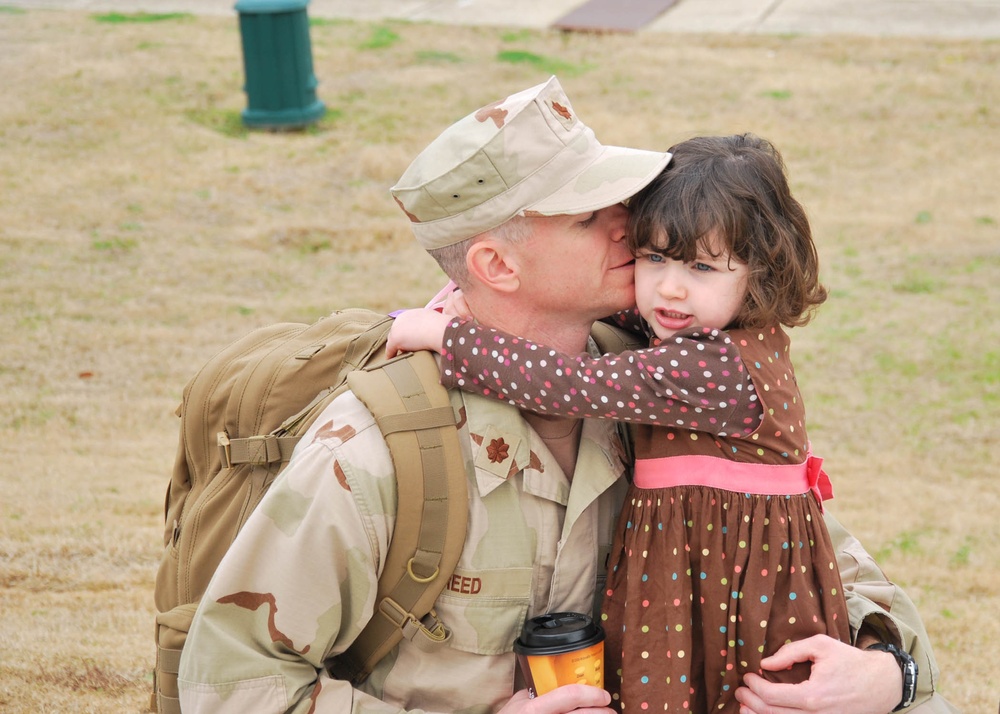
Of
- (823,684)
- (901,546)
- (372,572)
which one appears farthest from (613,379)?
(901,546)

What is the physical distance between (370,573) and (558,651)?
15.5 inches

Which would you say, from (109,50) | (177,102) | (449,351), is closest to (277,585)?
(449,351)

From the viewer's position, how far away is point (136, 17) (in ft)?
47.5

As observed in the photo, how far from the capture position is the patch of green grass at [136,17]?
1430 centimetres

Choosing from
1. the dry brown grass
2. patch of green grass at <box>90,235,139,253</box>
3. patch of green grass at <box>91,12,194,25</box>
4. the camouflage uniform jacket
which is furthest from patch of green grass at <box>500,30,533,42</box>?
the camouflage uniform jacket

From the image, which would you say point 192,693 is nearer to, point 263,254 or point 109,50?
point 263,254

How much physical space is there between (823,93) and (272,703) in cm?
1148

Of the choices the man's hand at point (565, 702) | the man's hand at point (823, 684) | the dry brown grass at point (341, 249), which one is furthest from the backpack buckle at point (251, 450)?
the dry brown grass at point (341, 249)

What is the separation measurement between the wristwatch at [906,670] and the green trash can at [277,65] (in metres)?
9.54

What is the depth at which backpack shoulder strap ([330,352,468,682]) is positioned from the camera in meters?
2.27

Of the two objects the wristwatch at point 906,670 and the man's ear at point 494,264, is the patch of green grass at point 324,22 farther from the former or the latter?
the wristwatch at point 906,670

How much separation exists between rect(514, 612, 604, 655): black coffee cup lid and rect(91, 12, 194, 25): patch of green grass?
44.3 feet

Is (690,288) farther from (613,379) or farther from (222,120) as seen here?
(222,120)

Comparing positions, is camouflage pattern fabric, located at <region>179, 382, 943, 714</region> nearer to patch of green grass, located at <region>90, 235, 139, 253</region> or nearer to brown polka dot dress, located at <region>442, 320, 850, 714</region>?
brown polka dot dress, located at <region>442, 320, 850, 714</region>
